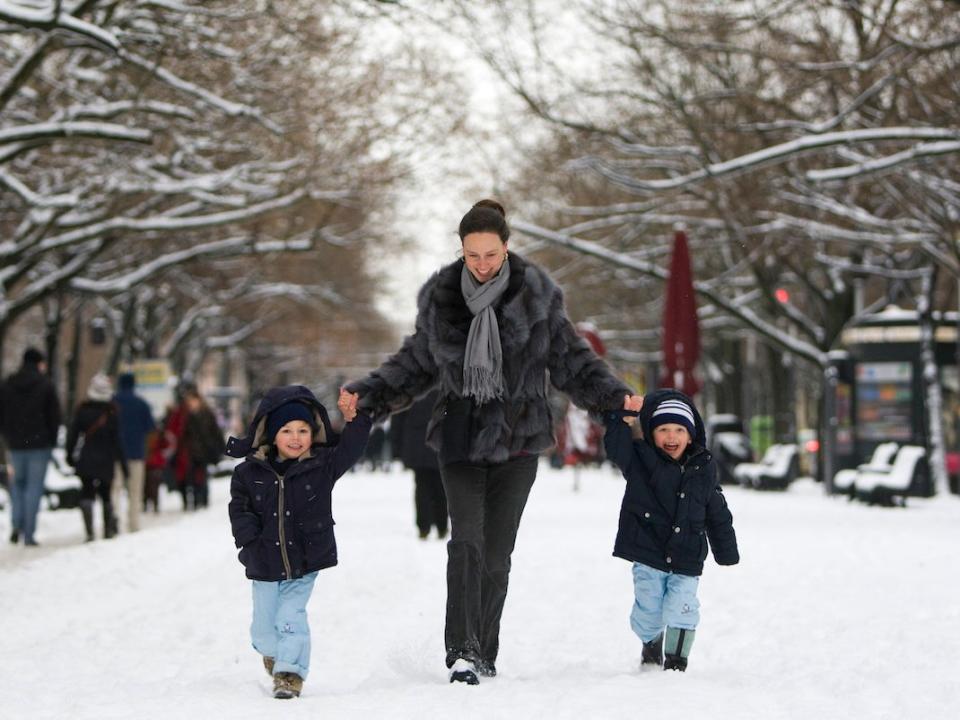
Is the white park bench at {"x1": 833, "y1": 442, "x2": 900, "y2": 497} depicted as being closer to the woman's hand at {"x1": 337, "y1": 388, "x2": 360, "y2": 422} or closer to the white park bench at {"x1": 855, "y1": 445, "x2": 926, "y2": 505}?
the white park bench at {"x1": 855, "y1": 445, "x2": 926, "y2": 505}

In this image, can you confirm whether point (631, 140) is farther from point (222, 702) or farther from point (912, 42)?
point (222, 702)

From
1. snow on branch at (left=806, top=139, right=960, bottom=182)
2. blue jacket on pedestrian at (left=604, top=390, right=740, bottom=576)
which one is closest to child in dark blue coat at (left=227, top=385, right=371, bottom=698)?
blue jacket on pedestrian at (left=604, top=390, right=740, bottom=576)

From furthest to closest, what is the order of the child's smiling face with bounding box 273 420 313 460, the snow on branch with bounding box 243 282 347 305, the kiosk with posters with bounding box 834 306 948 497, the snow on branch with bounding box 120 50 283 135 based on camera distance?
the snow on branch with bounding box 243 282 347 305
the kiosk with posters with bounding box 834 306 948 497
the snow on branch with bounding box 120 50 283 135
the child's smiling face with bounding box 273 420 313 460

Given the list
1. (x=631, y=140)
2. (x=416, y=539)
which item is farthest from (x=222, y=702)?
(x=631, y=140)

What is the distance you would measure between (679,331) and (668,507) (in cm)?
1500

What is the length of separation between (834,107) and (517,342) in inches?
651

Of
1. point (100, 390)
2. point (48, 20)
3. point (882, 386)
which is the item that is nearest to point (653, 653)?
point (48, 20)

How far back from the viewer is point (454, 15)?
16.1 metres

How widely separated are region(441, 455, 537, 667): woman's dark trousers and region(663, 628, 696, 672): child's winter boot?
647 mm

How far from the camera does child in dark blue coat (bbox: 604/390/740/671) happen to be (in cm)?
658

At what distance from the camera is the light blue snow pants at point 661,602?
6.58 metres

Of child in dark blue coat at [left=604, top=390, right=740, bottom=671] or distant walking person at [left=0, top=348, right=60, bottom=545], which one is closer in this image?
child in dark blue coat at [left=604, top=390, right=740, bottom=671]

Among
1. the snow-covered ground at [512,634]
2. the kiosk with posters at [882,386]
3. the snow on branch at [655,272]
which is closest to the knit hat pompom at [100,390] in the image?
the snow-covered ground at [512,634]

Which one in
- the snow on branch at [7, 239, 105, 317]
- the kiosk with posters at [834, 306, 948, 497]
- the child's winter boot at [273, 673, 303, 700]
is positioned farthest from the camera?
the kiosk with posters at [834, 306, 948, 497]
